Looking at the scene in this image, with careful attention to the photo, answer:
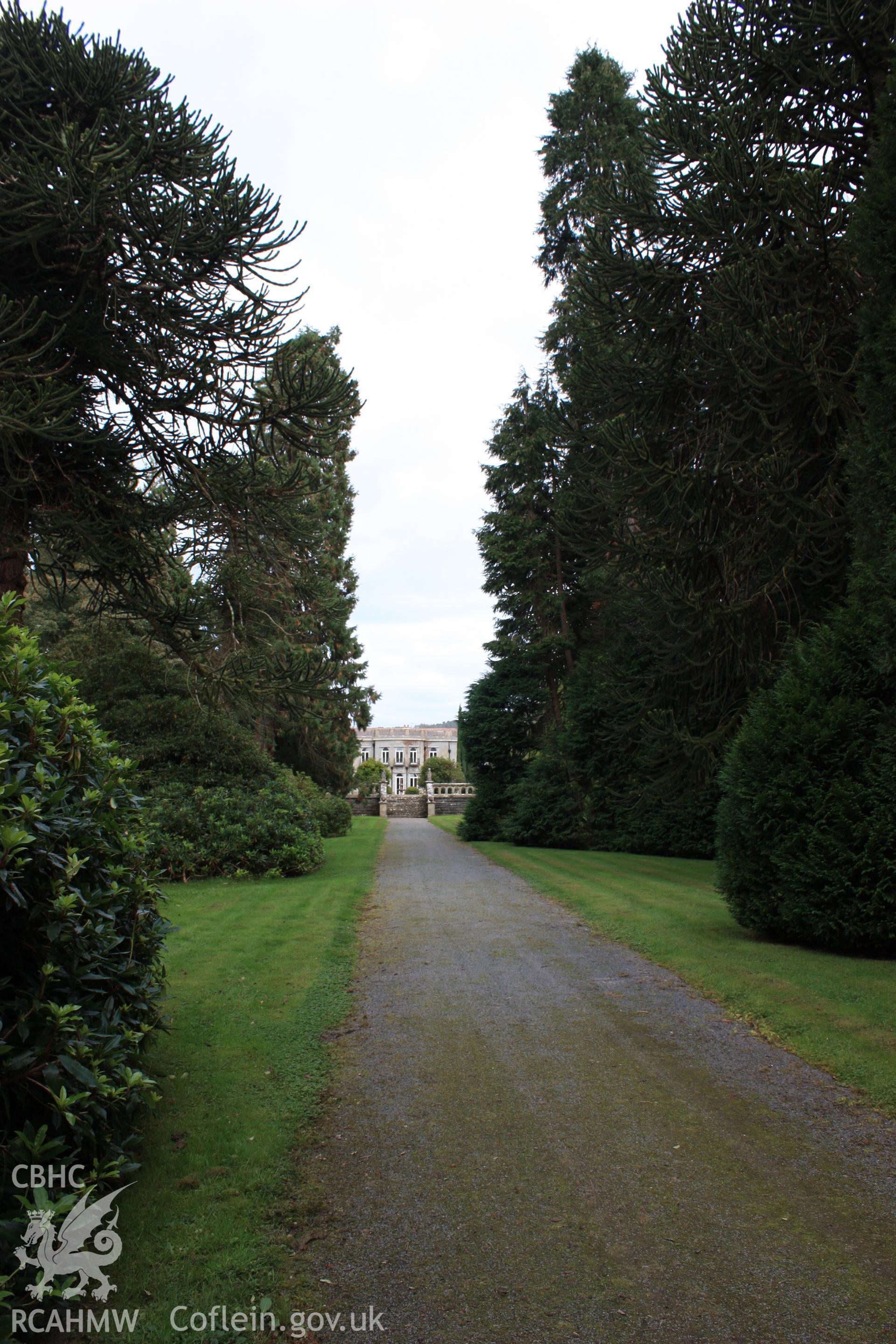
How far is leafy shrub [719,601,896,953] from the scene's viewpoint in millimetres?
6625

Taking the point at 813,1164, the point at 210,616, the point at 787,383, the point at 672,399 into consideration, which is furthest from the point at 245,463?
the point at 813,1164

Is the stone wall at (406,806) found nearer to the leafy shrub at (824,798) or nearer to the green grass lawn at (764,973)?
the green grass lawn at (764,973)

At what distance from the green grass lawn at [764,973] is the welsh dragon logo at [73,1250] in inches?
136

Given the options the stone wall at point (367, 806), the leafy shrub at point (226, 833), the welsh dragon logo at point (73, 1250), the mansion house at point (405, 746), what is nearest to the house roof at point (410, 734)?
the mansion house at point (405, 746)

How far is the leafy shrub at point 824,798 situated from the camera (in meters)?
6.62

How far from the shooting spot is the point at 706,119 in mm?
10031

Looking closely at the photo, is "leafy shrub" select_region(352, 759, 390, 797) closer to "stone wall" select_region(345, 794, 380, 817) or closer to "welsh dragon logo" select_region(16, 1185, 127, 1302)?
"stone wall" select_region(345, 794, 380, 817)

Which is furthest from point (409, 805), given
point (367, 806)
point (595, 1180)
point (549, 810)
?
point (595, 1180)

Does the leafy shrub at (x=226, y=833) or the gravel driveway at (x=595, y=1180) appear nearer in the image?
the gravel driveway at (x=595, y=1180)

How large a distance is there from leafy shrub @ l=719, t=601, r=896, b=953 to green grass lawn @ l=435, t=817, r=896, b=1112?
1.15 feet

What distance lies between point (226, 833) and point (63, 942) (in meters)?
9.33

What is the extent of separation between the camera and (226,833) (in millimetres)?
11875

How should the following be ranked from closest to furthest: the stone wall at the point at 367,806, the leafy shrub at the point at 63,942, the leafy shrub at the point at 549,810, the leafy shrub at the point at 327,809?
the leafy shrub at the point at 63,942
the leafy shrub at the point at 549,810
the leafy shrub at the point at 327,809
the stone wall at the point at 367,806

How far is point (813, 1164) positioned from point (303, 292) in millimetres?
10125
